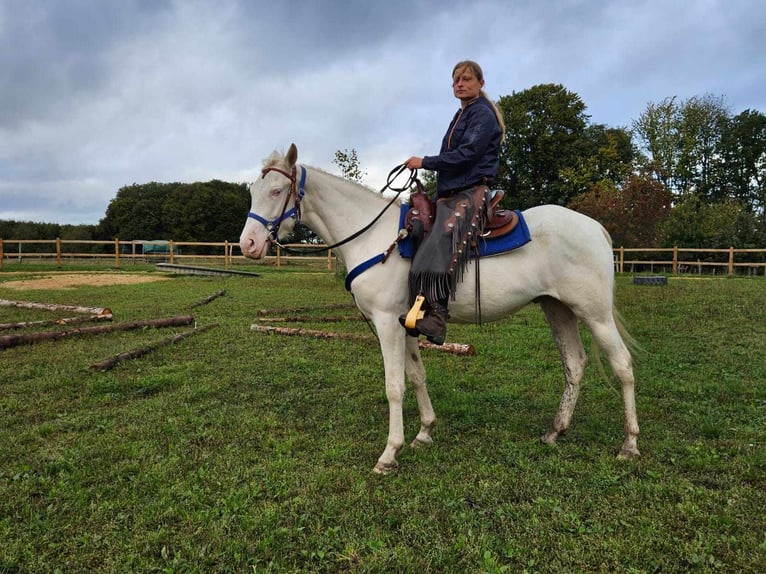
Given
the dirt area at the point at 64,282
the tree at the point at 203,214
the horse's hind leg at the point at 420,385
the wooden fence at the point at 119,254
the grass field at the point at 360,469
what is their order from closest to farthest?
the grass field at the point at 360,469
the horse's hind leg at the point at 420,385
the dirt area at the point at 64,282
the wooden fence at the point at 119,254
the tree at the point at 203,214

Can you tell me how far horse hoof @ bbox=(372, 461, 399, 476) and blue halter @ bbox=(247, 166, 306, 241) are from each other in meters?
2.12

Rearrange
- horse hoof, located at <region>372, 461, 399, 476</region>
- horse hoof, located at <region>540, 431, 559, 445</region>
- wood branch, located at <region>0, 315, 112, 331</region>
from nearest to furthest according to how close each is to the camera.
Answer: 1. horse hoof, located at <region>372, 461, 399, 476</region>
2. horse hoof, located at <region>540, 431, 559, 445</region>
3. wood branch, located at <region>0, 315, 112, 331</region>

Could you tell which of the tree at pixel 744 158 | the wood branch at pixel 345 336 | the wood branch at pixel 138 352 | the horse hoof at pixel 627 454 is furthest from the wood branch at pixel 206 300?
the tree at pixel 744 158

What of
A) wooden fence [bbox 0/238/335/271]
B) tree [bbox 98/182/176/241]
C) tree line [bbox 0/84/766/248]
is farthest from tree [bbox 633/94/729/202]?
tree [bbox 98/182/176/241]

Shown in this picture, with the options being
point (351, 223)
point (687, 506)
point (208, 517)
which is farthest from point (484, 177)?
point (208, 517)

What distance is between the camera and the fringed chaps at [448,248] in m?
3.83

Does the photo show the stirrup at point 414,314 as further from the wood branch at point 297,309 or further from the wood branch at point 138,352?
the wood branch at point 297,309

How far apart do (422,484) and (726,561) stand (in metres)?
1.87

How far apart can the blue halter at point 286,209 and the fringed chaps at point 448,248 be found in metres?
1.20

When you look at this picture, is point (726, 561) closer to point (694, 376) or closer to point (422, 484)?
point (422, 484)

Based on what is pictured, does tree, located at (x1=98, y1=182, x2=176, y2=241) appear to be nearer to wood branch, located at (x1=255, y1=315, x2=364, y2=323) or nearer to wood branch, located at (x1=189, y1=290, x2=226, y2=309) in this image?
wood branch, located at (x1=189, y1=290, x2=226, y2=309)

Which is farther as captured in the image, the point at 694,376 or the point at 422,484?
the point at 694,376

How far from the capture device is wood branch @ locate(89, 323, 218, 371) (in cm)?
649

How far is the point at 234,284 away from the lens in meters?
18.6
